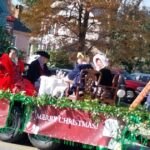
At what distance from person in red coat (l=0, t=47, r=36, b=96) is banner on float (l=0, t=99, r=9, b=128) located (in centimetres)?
44

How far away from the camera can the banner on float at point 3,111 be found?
30.3ft

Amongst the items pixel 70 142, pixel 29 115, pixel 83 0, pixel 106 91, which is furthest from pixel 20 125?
pixel 83 0

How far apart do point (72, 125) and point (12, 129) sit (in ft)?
4.27

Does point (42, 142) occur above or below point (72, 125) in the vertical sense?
below

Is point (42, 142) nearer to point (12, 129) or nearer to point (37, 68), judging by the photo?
point (12, 129)

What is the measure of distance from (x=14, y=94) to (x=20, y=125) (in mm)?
543

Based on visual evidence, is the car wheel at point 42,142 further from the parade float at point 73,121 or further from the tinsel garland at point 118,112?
the tinsel garland at point 118,112

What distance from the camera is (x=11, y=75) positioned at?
32.7ft

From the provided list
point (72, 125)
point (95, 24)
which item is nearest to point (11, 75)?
point (72, 125)

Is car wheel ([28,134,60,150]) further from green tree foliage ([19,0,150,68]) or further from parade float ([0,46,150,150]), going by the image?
green tree foliage ([19,0,150,68])

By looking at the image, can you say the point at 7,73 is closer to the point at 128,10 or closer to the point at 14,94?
the point at 14,94

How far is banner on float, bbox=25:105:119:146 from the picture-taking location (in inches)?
322

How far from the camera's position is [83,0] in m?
31.5

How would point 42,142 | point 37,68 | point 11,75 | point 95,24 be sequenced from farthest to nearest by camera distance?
point 95,24 < point 37,68 < point 11,75 < point 42,142
